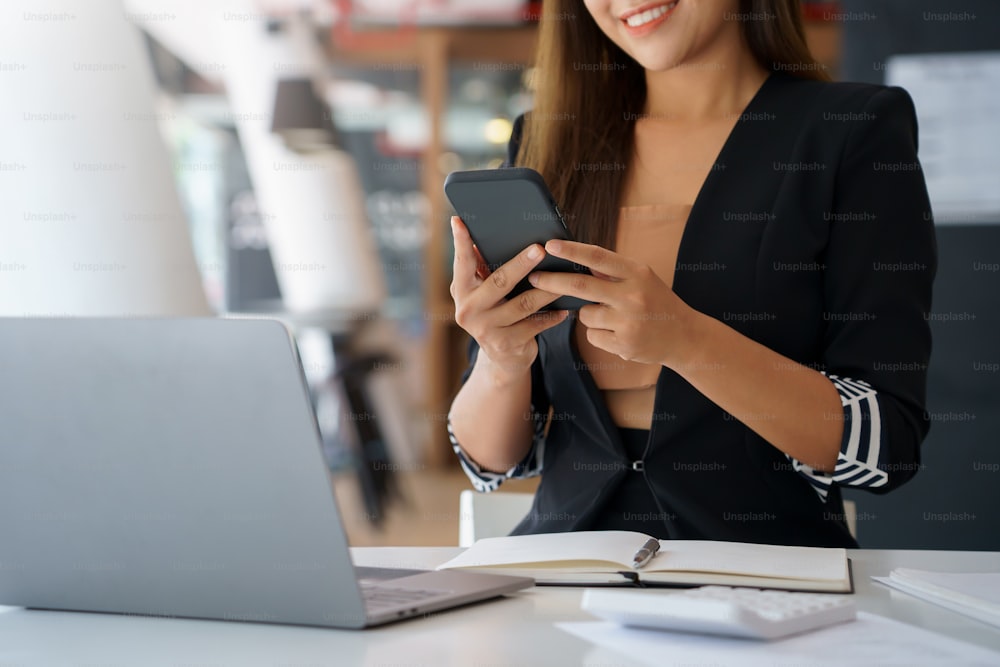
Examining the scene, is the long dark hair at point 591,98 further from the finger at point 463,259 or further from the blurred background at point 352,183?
the finger at point 463,259


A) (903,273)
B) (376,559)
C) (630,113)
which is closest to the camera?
(376,559)

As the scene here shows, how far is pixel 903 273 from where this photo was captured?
1.40 meters

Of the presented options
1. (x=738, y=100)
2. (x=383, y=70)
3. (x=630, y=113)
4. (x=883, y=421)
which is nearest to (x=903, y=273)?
(x=883, y=421)

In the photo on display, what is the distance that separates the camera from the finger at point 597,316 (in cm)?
118

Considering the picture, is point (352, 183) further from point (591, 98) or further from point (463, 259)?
point (463, 259)

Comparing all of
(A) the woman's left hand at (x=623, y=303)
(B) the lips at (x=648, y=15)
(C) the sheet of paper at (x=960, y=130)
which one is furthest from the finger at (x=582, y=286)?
(C) the sheet of paper at (x=960, y=130)

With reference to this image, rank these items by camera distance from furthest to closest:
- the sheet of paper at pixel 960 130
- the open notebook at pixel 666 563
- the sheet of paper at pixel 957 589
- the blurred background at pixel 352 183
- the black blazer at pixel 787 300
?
1. the sheet of paper at pixel 960 130
2. the blurred background at pixel 352 183
3. the black blazer at pixel 787 300
4. the open notebook at pixel 666 563
5. the sheet of paper at pixel 957 589

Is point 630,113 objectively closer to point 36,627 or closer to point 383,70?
point 36,627

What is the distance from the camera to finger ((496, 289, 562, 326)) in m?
1.19

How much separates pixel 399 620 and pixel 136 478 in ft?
0.86

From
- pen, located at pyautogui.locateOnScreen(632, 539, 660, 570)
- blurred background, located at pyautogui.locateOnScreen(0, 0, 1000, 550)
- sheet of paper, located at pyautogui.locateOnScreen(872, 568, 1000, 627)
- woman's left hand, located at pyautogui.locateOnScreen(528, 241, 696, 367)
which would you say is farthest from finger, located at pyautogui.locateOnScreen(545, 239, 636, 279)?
blurred background, located at pyautogui.locateOnScreen(0, 0, 1000, 550)

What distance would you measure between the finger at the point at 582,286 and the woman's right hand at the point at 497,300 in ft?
0.09

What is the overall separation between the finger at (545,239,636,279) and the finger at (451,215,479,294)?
12 centimetres

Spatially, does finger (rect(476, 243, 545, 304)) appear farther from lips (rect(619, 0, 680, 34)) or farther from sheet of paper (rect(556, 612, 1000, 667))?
lips (rect(619, 0, 680, 34))
